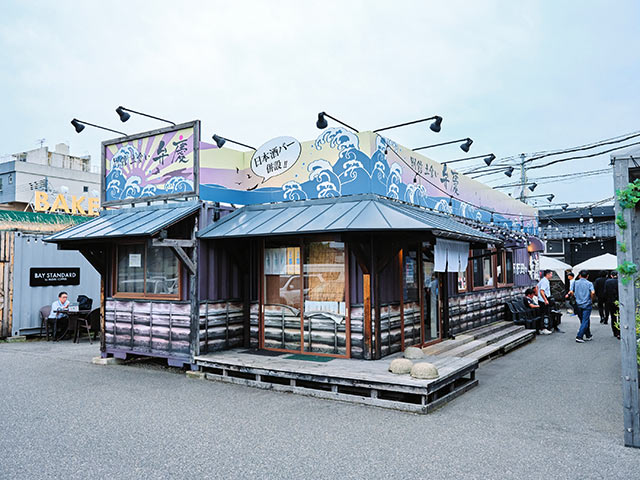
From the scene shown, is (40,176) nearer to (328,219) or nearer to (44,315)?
(44,315)

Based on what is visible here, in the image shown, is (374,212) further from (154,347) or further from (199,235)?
(154,347)

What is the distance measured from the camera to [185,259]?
807 cm

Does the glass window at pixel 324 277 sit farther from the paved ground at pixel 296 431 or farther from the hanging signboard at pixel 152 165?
the hanging signboard at pixel 152 165

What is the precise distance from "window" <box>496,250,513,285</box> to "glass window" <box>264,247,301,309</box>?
7.70 metres

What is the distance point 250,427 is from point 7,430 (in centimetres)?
270

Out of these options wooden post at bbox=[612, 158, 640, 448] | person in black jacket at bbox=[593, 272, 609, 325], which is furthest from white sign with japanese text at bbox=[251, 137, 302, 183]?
person in black jacket at bbox=[593, 272, 609, 325]

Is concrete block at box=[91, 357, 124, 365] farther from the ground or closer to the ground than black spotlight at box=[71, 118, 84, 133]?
closer to the ground

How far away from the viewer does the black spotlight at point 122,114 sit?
887 centimetres

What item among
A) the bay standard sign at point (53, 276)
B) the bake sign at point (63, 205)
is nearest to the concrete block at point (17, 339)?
the bay standard sign at point (53, 276)

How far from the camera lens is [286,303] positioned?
28.4ft

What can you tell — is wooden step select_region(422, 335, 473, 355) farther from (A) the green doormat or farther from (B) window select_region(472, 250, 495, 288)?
(B) window select_region(472, 250, 495, 288)

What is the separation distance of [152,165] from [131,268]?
200cm

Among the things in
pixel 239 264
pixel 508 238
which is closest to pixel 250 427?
pixel 239 264

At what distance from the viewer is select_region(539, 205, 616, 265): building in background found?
84.2ft
